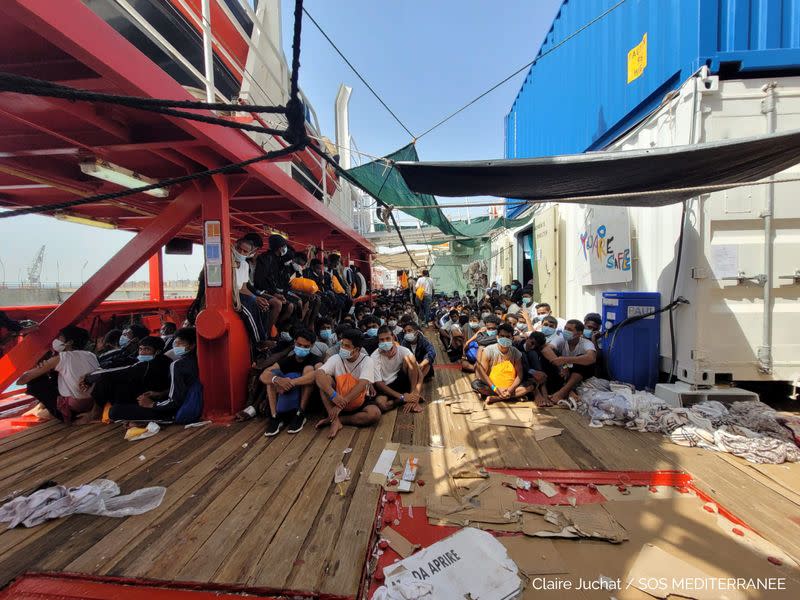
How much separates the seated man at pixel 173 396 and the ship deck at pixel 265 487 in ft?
0.67

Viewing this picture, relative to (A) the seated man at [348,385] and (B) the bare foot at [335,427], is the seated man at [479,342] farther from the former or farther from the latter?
(B) the bare foot at [335,427]

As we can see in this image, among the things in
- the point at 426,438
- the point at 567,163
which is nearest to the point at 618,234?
the point at 567,163

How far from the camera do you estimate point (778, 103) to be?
3.26m

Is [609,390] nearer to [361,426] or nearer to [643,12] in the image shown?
[361,426]

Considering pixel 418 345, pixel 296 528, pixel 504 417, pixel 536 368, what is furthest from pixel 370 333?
pixel 296 528

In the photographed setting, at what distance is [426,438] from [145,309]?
22.0ft

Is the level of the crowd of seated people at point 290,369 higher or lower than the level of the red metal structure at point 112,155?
lower

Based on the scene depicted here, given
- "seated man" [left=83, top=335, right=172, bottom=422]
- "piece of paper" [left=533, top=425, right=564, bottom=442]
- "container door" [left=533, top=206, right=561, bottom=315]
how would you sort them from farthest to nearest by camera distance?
1. "container door" [left=533, top=206, right=561, bottom=315]
2. "seated man" [left=83, top=335, right=172, bottom=422]
3. "piece of paper" [left=533, top=425, right=564, bottom=442]

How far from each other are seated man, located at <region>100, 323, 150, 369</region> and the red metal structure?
601mm

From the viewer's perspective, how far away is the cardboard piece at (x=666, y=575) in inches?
60.3

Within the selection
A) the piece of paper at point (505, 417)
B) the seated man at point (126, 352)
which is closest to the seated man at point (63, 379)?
the seated man at point (126, 352)

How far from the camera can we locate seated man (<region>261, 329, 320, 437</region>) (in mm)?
3432

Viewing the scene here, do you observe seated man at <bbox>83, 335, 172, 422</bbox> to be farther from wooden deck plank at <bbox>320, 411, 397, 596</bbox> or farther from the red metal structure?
wooden deck plank at <bbox>320, 411, 397, 596</bbox>

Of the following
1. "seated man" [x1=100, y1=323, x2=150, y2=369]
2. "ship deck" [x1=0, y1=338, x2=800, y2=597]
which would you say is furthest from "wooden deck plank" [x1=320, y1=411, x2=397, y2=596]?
"seated man" [x1=100, y1=323, x2=150, y2=369]
